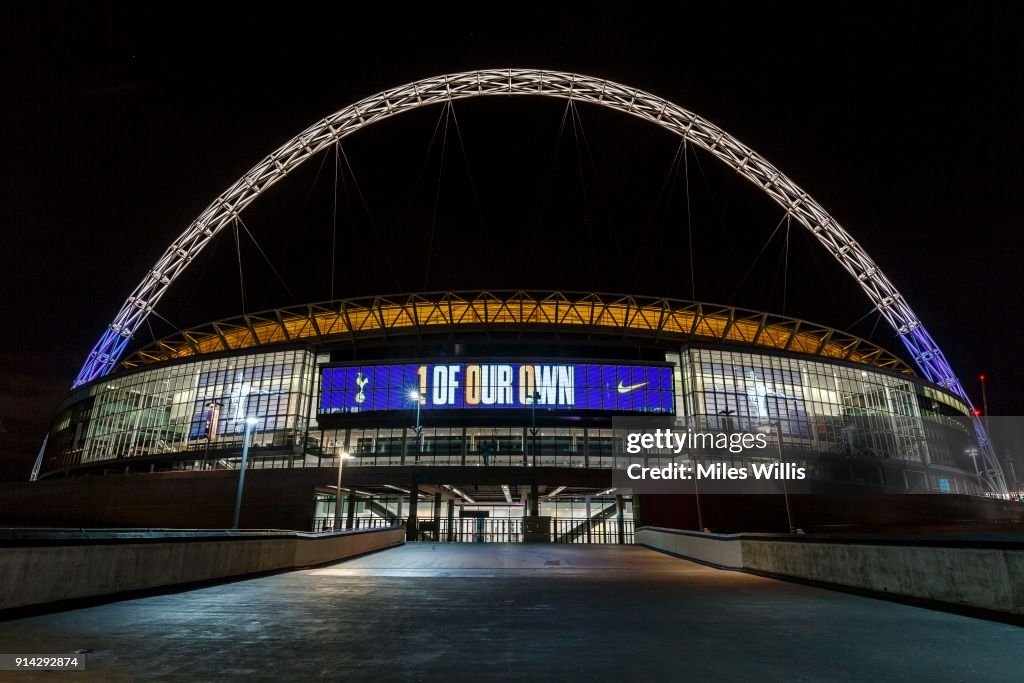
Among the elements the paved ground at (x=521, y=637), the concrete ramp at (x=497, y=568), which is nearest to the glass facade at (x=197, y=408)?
the concrete ramp at (x=497, y=568)

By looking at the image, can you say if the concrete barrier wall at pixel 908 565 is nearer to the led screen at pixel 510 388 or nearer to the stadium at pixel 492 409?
the stadium at pixel 492 409

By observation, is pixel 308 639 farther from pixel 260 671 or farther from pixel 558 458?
pixel 558 458

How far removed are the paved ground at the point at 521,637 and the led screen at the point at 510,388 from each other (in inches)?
1796

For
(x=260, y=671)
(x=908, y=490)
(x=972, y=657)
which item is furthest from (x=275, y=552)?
(x=908, y=490)

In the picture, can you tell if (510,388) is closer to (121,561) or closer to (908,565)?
(121,561)

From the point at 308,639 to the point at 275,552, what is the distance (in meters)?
10.7

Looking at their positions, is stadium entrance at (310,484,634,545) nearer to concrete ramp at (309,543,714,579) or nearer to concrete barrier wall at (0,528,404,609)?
concrete ramp at (309,543,714,579)

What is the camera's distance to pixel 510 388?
5822cm

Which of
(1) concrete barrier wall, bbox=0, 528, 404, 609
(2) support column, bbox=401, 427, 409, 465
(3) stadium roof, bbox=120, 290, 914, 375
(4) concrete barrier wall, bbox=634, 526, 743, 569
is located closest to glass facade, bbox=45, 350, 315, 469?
(3) stadium roof, bbox=120, 290, 914, 375

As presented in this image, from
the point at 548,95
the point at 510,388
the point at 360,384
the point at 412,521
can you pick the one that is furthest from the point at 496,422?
the point at 548,95

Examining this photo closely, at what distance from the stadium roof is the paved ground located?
185 feet

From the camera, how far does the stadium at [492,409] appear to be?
1984 inches

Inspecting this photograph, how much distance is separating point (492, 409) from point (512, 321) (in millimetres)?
14400

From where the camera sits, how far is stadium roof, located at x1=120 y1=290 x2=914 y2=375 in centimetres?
6806
